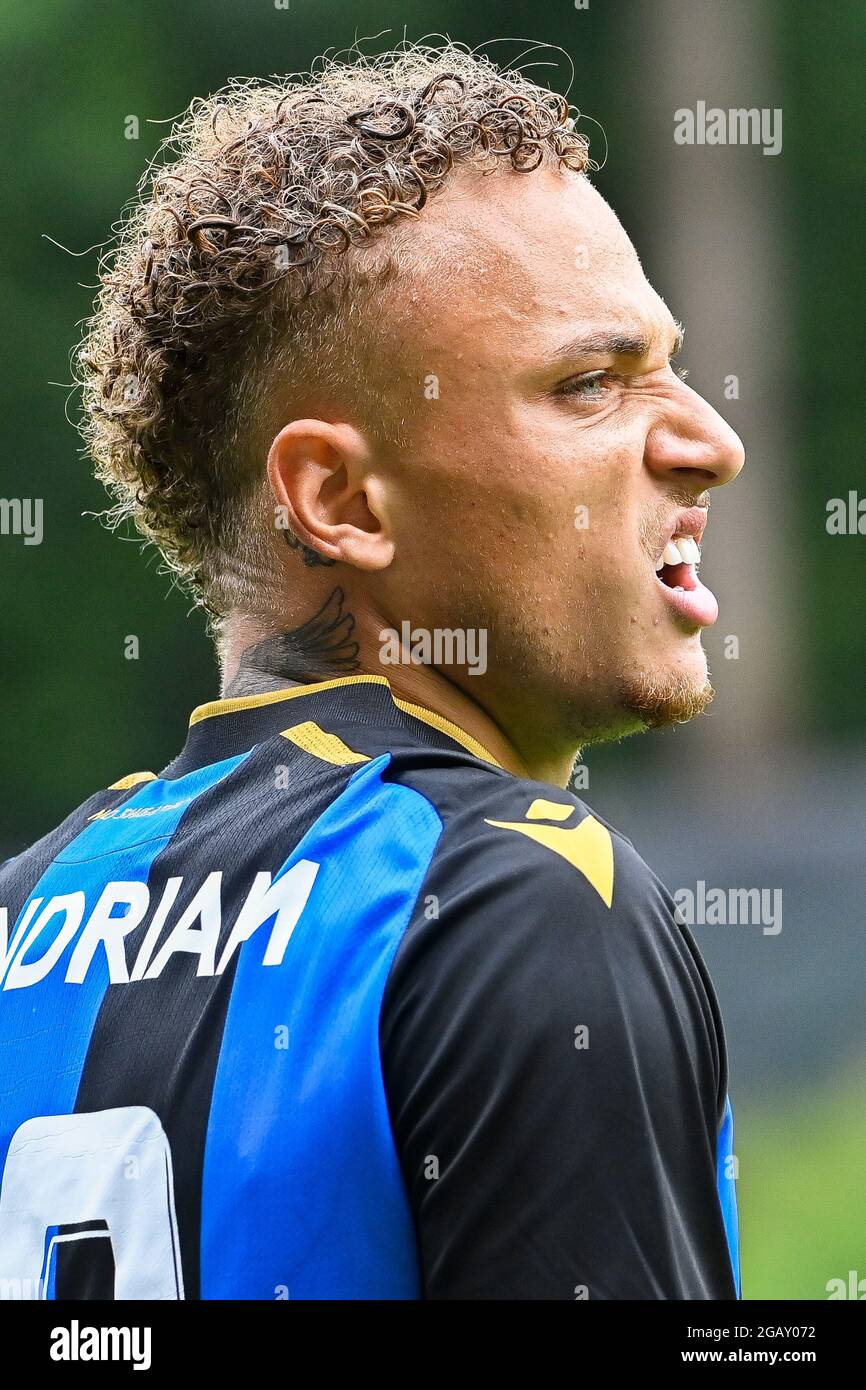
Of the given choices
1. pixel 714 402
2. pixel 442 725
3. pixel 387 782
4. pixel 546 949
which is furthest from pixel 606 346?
pixel 714 402

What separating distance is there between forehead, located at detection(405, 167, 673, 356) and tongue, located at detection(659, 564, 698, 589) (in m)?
0.23

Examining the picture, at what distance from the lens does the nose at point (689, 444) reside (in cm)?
159

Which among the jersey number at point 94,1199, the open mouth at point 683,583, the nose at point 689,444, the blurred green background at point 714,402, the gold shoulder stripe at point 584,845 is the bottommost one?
the jersey number at point 94,1199

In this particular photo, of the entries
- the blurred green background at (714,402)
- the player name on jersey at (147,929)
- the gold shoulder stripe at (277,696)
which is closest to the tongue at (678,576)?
the gold shoulder stripe at (277,696)

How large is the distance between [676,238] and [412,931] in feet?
47.2

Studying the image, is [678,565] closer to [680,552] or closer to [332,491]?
[680,552]

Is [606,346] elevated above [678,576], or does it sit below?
above

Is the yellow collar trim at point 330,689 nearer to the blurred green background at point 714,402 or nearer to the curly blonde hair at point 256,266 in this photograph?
the curly blonde hair at point 256,266

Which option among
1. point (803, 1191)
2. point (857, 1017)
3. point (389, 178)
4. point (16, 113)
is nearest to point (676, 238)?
point (16, 113)

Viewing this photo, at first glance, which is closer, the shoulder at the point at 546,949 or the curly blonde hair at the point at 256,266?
the shoulder at the point at 546,949

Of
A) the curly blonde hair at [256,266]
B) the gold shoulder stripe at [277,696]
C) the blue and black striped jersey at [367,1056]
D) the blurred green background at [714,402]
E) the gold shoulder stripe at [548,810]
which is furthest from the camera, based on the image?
the blurred green background at [714,402]

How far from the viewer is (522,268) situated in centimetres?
152

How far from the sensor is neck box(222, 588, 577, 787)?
5.03 feet

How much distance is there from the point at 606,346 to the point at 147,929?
0.69 meters
